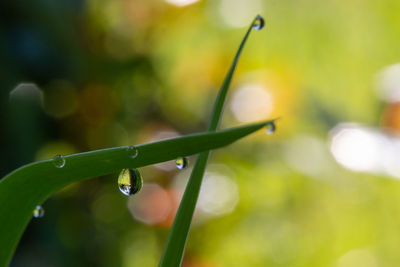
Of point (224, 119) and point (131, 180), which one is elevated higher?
point (224, 119)

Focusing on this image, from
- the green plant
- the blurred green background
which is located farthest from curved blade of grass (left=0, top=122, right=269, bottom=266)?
the blurred green background

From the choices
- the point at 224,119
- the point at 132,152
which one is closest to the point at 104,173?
the point at 132,152

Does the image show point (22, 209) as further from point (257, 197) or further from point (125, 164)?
point (257, 197)

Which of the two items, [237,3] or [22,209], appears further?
[237,3]

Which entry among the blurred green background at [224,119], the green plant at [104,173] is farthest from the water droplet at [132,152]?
the blurred green background at [224,119]

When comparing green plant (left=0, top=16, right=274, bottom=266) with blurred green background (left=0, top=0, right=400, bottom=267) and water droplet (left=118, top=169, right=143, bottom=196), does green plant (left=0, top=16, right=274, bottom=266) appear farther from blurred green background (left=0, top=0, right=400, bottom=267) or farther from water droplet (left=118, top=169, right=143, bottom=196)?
blurred green background (left=0, top=0, right=400, bottom=267)

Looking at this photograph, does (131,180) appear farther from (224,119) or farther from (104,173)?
(224,119)

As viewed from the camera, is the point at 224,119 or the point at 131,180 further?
the point at 224,119

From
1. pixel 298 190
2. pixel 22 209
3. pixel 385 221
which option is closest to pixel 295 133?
pixel 298 190
